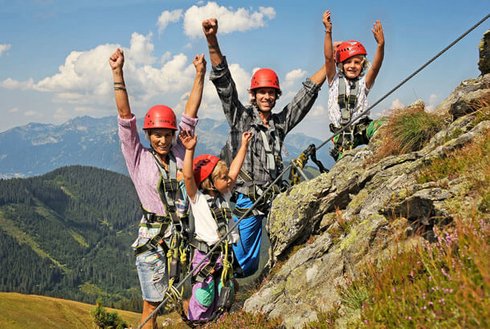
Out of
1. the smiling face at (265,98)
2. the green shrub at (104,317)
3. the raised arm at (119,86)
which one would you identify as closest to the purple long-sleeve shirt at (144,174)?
the raised arm at (119,86)

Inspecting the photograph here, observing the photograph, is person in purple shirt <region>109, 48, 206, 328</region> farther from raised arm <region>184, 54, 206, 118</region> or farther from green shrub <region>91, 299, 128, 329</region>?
green shrub <region>91, 299, 128, 329</region>

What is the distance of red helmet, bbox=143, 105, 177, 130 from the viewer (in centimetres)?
716

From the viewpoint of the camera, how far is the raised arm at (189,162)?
6.44m

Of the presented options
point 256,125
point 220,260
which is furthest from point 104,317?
point 256,125

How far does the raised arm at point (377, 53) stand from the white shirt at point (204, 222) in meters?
5.30

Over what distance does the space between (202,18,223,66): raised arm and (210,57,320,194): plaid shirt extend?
1.78ft

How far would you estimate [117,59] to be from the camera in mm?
6848

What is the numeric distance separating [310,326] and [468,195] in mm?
2672

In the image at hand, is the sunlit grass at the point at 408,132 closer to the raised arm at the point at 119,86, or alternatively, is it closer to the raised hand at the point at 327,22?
the raised hand at the point at 327,22

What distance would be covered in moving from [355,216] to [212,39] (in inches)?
175

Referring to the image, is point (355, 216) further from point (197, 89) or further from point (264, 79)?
point (197, 89)

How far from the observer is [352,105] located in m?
9.29

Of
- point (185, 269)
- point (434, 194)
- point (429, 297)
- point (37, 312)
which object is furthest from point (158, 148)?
point (37, 312)

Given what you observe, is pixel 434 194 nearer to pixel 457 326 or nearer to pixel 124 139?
pixel 457 326
